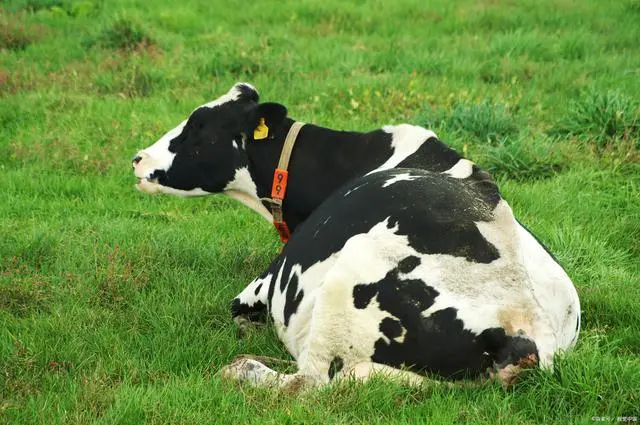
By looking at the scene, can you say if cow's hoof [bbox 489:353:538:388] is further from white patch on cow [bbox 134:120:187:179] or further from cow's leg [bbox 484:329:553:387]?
white patch on cow [bbox 134:120:187:179]

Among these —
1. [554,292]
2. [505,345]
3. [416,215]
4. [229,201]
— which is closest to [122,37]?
[229,201]

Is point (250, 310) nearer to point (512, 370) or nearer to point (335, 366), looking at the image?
point (335, 366)

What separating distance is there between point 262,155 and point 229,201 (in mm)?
1919

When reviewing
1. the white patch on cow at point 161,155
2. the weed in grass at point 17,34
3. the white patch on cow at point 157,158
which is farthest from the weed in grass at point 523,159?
the weed in grass at point 17,34

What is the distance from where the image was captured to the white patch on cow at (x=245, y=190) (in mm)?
5941

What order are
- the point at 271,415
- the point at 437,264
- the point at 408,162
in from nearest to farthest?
1. the point at 271,415
2. the point at 437,264
3. the point at 408,162

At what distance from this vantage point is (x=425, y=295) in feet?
13.4

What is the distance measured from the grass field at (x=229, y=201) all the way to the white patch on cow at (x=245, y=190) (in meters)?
0.40

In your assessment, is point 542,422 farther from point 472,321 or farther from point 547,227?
point 547,227

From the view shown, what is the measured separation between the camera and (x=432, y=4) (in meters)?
13.6

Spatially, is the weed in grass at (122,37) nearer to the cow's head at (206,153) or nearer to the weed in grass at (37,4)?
the weed in grass at (37,4)

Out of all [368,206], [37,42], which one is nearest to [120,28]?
[37,42]

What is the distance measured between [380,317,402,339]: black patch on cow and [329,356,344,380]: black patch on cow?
249mm

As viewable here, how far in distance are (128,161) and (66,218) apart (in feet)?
4.39
